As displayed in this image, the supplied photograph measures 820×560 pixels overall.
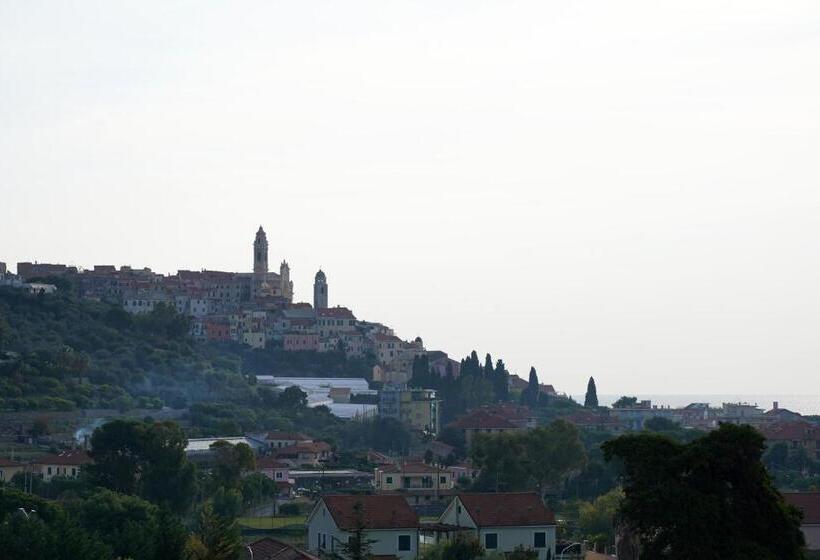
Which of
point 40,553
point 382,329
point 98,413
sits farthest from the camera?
point 382,329

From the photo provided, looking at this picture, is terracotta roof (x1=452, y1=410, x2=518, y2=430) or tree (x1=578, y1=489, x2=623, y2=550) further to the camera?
terracotta roof (x1=452, y1=410, x2=518, y2=430)

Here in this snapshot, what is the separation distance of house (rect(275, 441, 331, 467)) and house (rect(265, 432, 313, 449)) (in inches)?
58.6

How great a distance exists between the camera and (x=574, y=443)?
254 ft

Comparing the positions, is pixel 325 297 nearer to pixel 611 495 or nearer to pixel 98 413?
pixel 98 413

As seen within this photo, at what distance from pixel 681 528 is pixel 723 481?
131cm

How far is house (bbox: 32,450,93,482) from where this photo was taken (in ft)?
243

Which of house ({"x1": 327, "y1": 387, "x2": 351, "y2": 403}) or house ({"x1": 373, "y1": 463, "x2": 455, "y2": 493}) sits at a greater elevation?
house ({"x1": 327, "y1": 387, "x2": 351, "y2": 403})

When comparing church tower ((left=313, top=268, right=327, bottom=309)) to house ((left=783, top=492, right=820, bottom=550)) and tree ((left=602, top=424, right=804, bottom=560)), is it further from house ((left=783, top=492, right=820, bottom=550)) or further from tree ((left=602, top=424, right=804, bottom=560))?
tree ((left=602, top=424, right=804, bottom=560))

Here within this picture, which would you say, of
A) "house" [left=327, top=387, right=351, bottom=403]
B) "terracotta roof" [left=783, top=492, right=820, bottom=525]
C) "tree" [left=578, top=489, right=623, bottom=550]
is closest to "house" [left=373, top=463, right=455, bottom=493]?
"tree" [left=578, top=489, right=623, bottom=550]

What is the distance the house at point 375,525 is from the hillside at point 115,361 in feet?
170

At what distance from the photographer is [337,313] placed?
504ft

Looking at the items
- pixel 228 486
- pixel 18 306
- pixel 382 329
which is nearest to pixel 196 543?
pixel 228 486

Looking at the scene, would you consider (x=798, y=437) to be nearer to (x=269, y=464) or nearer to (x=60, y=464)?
(x=269, y=464)

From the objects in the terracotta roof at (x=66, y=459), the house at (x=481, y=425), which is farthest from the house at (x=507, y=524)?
the house at (x=481, y=425)
